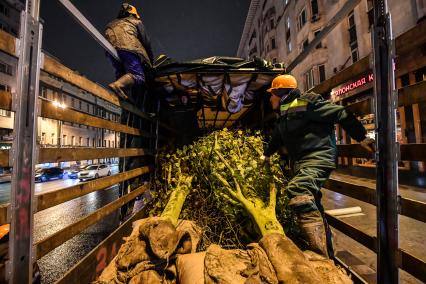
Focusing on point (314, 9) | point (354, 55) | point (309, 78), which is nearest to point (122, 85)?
point (354, 55)

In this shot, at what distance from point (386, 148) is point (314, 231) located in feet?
3.66

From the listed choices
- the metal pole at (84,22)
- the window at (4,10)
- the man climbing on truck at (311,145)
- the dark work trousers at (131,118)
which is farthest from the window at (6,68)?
the man climbing on truck at (311,145)

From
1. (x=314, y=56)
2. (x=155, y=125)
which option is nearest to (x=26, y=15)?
(x=155, y=125)

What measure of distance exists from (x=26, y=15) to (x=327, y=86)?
3.41 meters

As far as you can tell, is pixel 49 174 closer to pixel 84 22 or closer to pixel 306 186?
pixel 84 22

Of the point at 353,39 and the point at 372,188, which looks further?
the point at 353,39

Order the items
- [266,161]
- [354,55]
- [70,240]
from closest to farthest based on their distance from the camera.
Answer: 1. [266,161]
2. [70,240]
3. [354,55]

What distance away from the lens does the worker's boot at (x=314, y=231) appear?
2.58 meters

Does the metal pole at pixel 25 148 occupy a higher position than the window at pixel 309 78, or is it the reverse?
the window at pixel 309 78

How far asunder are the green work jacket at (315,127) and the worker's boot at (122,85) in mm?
2320

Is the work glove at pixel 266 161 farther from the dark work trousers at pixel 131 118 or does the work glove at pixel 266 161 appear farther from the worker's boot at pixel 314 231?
the dark work trousers at pixel 131 118

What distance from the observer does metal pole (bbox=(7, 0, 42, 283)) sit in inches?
64.2

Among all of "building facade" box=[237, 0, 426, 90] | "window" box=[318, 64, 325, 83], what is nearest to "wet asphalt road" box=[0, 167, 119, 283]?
"building facade" box=[237, 0, 426, 90]

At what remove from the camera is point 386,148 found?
2096mm
